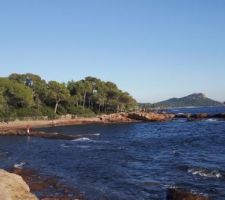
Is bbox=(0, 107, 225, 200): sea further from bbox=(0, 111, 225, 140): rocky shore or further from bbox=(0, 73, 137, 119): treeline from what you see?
bbox=(0, 73, 137, 119): treeline

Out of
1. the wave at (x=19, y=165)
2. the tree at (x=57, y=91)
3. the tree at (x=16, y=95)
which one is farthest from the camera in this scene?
the tree at (x=57, y=91)

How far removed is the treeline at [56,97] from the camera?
11688 centimetres

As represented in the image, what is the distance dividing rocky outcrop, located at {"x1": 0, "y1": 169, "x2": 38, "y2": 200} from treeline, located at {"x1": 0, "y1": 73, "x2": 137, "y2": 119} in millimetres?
87083

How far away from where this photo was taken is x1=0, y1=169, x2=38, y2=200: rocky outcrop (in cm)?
1884

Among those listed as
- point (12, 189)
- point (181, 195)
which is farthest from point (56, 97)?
point (12, 189)

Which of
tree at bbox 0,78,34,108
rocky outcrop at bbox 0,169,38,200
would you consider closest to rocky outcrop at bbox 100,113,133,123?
tree at bbox 0,78,34,108

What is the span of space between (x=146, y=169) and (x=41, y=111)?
84.9 m

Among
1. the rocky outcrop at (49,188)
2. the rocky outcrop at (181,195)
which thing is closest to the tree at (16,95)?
the rocky outcrop at (49,188)

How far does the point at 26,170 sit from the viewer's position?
40.2 meters

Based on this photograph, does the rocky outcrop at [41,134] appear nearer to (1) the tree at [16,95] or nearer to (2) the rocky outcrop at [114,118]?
(1) the tree at [16,95]

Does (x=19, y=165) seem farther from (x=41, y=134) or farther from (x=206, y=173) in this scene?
(x=41, y=134)

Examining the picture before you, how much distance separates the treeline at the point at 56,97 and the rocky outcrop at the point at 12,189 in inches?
3428

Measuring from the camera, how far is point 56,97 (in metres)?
129

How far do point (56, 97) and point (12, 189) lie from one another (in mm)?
109995
